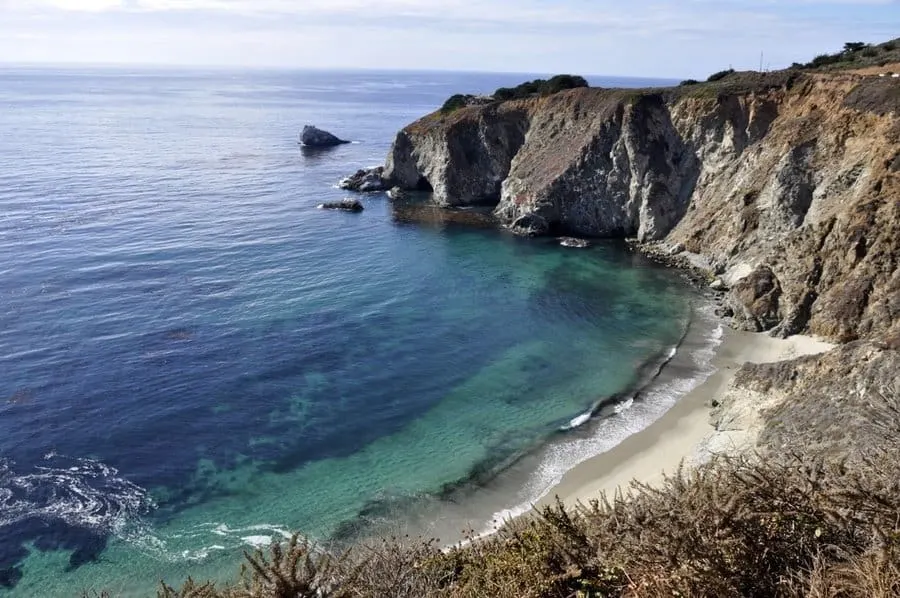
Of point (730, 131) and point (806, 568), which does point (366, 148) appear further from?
point (806, 568)

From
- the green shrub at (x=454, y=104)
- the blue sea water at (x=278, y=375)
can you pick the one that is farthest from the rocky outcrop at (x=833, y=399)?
the green shrub at (x=454, y=104)

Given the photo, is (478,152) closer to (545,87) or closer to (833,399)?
(545,87)

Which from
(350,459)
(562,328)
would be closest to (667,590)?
(350,459)

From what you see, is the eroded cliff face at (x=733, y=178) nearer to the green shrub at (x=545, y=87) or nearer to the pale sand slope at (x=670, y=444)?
the green shrub at (x=545, y=87)

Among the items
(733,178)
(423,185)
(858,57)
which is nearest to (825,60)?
(858,57)

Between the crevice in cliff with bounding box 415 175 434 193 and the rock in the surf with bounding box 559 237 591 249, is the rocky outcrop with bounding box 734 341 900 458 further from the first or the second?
the crevice in cliff with bounding box 415 175 434 193
